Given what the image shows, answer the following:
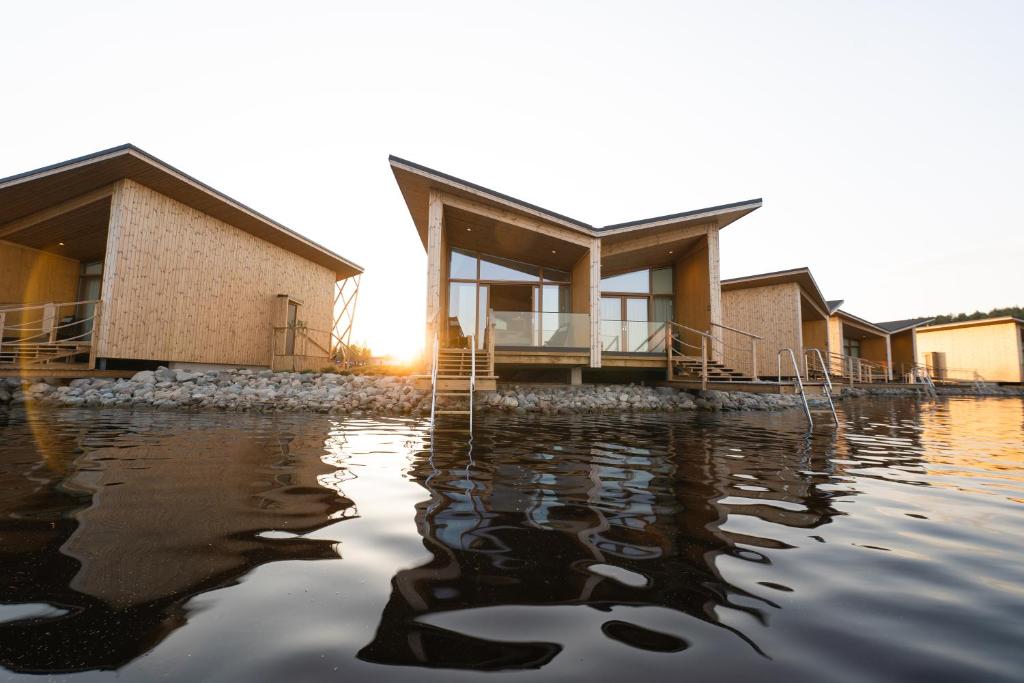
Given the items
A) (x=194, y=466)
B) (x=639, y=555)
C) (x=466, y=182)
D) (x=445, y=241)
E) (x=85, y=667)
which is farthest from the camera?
(x=445, y=241)

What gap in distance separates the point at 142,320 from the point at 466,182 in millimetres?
9960

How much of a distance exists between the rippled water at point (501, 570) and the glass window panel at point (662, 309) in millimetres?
12518

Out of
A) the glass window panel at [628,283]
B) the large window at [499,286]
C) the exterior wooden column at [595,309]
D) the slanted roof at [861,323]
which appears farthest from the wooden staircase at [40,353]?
the slanted roof at [861,323]

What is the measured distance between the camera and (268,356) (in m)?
17.3

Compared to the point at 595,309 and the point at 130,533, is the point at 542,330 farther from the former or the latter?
the point at 130,533

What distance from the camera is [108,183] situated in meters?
12.2

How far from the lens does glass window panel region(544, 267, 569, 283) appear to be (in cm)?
1598

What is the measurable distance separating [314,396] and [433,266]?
4.42 m

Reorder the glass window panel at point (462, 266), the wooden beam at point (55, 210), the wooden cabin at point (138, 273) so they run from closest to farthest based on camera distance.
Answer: the wooden cabin at point (138, 273), the wooden beam at point (55, 210), the glass window panel at point (462, 266)

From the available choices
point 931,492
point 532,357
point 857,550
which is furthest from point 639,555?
point 532,357

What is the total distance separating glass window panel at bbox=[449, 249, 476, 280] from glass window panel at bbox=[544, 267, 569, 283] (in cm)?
260

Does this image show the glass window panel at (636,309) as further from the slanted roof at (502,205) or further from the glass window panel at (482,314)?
the glass window panel at (482,314)

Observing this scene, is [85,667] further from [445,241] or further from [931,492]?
[445,241]

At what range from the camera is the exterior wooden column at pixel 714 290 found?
14.2 metres
